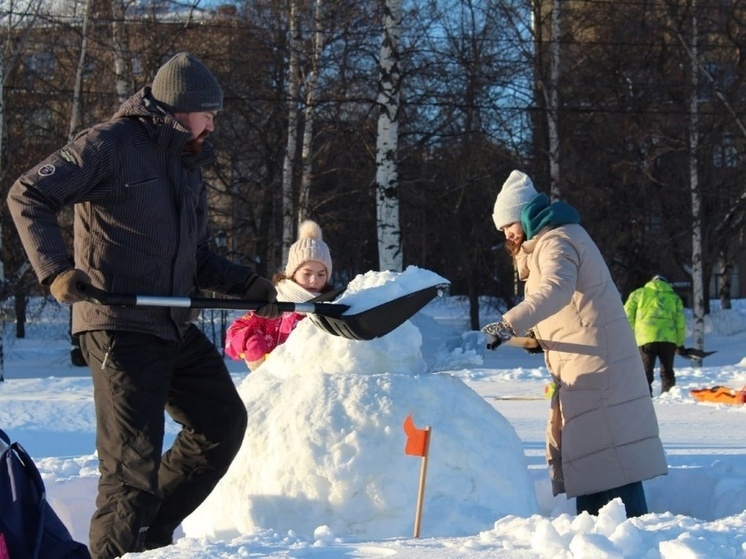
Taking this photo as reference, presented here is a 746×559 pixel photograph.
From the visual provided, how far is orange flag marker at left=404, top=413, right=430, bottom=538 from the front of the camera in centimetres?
358

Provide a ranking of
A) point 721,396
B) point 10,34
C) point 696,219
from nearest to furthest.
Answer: point 721,396 → point 10,34 → point 696,219

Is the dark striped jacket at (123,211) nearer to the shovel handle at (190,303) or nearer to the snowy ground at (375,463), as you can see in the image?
the shovel handle at (190,303)

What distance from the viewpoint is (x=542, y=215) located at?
4000 mm

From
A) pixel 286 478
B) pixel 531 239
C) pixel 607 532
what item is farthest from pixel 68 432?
pixel 607 532

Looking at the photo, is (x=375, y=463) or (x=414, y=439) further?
(x=375, y=463)

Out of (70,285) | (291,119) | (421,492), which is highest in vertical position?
(291,119)

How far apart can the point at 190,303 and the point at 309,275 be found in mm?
2071

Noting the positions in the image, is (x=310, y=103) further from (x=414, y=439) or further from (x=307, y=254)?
(x=414, y=439)

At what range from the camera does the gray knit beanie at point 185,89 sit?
3.37 metres

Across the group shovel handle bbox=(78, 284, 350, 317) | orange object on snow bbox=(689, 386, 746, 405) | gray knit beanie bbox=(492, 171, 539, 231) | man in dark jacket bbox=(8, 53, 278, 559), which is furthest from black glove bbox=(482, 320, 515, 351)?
orange object on snow bbox=(689, 386, 746, 405)

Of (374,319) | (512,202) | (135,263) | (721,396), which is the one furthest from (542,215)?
(721,396)

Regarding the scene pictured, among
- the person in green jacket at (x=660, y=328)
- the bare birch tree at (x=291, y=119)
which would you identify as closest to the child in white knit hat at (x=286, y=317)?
the person in green jacket at (x=660, y=328)

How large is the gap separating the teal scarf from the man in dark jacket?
108 cm

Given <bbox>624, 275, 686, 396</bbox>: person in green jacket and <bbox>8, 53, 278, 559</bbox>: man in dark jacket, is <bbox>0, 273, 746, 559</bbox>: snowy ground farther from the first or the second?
<bbox>624, 275, 686, 396</bbox>: person in green jacket
